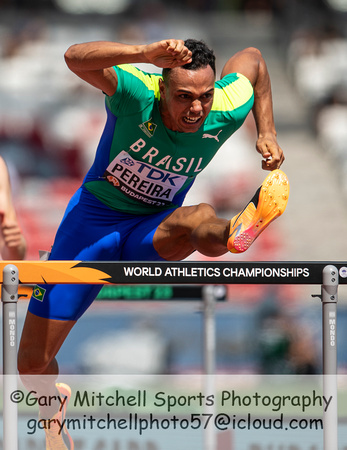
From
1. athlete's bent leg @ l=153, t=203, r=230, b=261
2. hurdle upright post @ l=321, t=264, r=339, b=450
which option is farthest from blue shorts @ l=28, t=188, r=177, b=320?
hurdle upright post @ l=321, t=264, r=339, b=450

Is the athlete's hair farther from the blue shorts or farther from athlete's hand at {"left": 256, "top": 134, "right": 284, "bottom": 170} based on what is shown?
the blue shorts

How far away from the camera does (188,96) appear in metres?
3.34

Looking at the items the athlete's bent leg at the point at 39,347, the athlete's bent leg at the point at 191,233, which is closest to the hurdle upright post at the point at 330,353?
the athlete's bent leg at the point at 191,233

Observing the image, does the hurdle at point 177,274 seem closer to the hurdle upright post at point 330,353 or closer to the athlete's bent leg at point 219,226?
the hurdle upright post at point 330,353

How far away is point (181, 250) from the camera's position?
3.63 metres

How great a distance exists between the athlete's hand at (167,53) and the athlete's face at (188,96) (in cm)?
19

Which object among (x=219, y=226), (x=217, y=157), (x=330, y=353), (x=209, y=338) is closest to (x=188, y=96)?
(x=219, y=226)

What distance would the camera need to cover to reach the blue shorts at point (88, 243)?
3.75m

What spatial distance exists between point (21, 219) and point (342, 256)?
4041mm

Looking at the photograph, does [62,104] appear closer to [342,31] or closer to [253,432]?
[342,31]

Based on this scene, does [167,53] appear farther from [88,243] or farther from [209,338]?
[209,338]

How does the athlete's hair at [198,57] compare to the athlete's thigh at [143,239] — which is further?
the athlete's thigh at [143,239]

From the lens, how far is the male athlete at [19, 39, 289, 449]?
10.3ft

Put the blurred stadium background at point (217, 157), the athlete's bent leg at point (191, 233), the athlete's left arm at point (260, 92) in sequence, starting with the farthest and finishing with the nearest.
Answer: the blurred stadium background at point (217, 157), the athlete's left arm at point (260, 92), the athlete's bent leg at point (191, 233)
